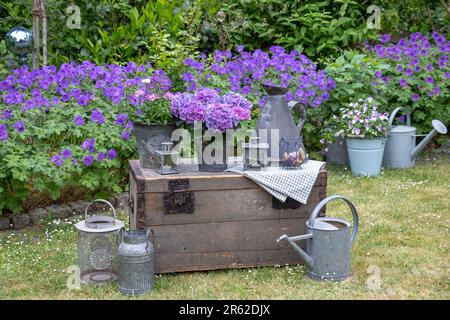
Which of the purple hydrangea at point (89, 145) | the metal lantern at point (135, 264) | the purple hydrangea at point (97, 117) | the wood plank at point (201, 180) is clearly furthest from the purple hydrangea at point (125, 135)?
the metal lantern at point (135, 264)

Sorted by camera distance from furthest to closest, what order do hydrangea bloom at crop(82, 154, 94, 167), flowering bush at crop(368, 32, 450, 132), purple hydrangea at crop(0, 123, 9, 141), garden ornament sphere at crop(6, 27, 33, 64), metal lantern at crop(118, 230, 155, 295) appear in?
1. flowering bush at crop(368, 32, 450, 132)
2. garden ornament sphere at crop(6, 27, 33, 64)
3. hydrangea bloom at crop(82, 154, 94, 167)
4. purple hydrangea at crop(0, 123, 9, 141)
5. metal lantern at crop(118, 230, 155, 295)

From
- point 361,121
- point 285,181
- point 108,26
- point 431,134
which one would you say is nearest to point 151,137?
point 285,181

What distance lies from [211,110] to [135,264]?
93cm

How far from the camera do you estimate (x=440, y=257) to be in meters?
4.04

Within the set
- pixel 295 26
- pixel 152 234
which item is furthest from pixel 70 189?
pixel 295 26

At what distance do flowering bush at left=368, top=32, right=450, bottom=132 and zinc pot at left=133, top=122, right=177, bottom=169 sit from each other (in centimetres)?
325

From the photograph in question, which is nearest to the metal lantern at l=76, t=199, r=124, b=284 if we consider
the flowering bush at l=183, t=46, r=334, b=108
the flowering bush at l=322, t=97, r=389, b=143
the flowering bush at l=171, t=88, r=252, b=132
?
the flowering bush at l=171, t=88, r=252, b=132

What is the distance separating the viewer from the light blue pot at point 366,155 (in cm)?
598

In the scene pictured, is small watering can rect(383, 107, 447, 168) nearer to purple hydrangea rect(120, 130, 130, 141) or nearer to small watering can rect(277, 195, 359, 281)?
purple hydrangea rect(120, 130, 130, 141)

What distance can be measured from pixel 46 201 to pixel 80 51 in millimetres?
2523

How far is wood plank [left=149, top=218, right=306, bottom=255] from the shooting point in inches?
147

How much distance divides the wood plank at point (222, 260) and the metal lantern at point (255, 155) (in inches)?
20.3

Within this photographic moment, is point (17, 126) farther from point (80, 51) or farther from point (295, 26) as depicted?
point (295, 26)

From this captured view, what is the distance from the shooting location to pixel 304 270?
152 inches
